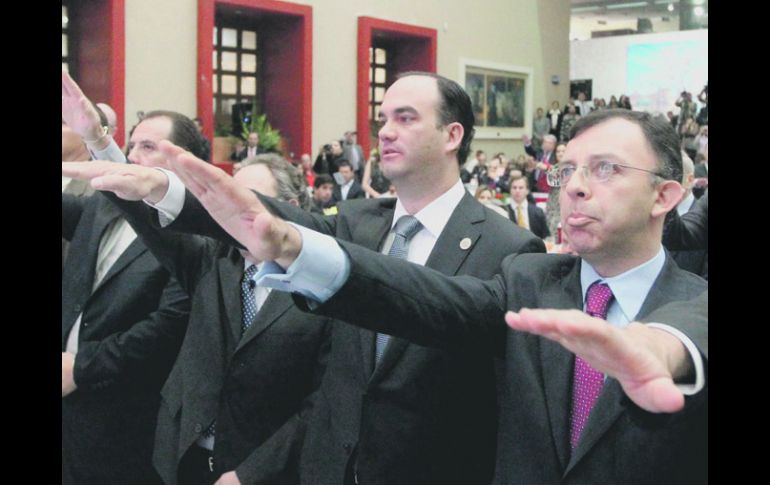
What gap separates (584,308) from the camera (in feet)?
5.24

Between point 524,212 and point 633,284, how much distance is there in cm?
741

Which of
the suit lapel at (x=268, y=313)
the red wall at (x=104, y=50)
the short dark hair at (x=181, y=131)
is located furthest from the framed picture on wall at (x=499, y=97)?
the suit lapel at (x=268, y=313)

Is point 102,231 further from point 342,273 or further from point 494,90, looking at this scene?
point 494,90

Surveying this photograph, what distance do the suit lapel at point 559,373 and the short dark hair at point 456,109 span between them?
91cm

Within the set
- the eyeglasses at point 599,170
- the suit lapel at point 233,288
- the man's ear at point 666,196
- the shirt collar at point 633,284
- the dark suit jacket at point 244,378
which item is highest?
the eyeglasses at point 599,170

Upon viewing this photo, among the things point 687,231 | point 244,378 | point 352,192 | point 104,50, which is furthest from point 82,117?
point 104,50

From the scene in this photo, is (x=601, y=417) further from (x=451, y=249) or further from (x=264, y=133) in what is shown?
(x=264, y=133)

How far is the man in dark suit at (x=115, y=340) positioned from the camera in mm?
2564

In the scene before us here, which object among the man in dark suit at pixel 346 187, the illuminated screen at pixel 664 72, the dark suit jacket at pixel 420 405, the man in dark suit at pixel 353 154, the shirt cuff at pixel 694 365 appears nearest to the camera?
the shirt cuff at pixel 694 365

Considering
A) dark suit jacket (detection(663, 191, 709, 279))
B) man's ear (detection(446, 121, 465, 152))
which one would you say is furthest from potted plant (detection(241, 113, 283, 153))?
man's ear (detection(446, 121, 465, 152))

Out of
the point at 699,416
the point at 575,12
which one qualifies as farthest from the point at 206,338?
the point at 575,12

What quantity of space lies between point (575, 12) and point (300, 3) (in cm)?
1500

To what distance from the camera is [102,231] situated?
2.70 meters

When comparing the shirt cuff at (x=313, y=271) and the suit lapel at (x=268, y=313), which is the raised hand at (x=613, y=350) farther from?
the suit lapel at (x=268, y=313)
